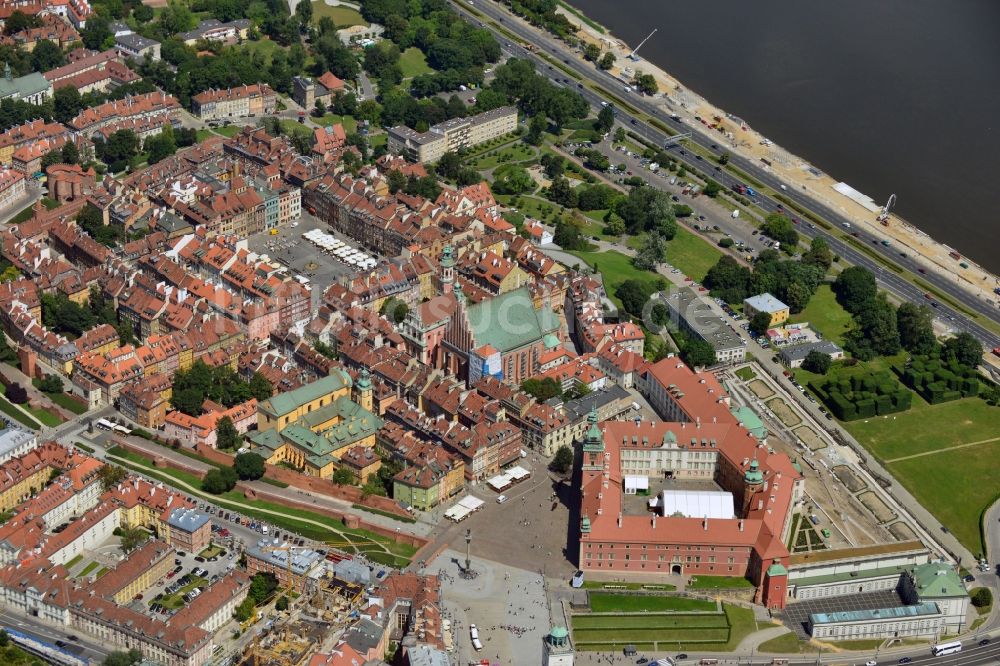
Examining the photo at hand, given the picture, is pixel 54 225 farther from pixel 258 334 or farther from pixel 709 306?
pixel 709 306

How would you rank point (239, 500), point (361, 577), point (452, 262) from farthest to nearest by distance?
1. point (452, 262)
2. point (239, 500)
3. point (361, 577)

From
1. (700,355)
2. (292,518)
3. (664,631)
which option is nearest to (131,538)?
(292,518)

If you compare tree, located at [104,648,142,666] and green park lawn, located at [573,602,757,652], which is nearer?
tree, located at [104,648,142,666]

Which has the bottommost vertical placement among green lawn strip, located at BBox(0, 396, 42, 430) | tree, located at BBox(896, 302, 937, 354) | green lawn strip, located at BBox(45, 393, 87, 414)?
green lawn strip, located at BBox(0, 396, 42, 430)

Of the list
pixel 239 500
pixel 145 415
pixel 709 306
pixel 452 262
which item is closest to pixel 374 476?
pixel 239 500

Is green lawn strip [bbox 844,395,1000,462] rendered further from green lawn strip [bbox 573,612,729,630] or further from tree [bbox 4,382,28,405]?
tree [bbox 4,382,28,405]

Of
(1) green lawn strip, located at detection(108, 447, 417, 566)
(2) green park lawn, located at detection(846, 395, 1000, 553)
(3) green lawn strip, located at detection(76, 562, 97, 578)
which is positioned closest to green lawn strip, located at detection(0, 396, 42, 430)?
(1) green lawn strip, located at detection(108, 447, 417, 566)
